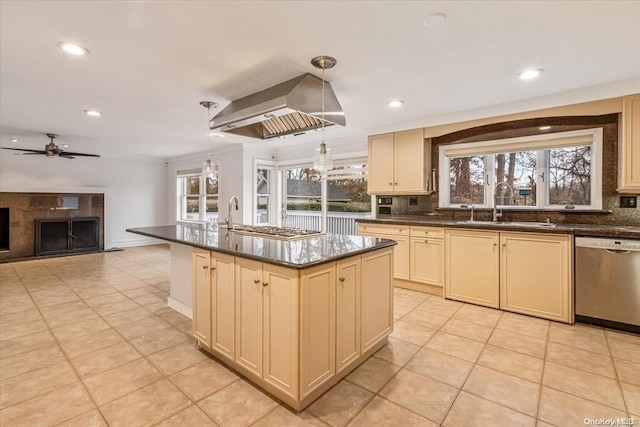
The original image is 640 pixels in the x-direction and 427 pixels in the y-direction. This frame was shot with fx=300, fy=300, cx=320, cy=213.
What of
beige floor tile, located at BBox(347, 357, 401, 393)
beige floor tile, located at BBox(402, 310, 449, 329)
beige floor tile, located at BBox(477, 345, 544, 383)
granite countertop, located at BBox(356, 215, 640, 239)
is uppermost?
granite countertop, located at BBox(356, 215, 640, 239)

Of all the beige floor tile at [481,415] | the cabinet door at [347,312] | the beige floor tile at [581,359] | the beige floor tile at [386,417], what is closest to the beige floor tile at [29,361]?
the cabinet door at [347,312]

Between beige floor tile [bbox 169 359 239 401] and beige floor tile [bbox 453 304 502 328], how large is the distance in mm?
2353

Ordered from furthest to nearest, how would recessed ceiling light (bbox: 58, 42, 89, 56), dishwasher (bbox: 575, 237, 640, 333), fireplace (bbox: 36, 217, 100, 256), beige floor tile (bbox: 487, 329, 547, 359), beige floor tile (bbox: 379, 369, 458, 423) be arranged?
fireplace (bbox: 36, 217, 100, 256)
dishwasher (bbox: 575, 237, 640, 333)
beige floor tile (bbox: 487, 329, 547, 359)
recessed ceiling light (bbox: 58, 42, 89, 56)
beige floor tile (bbox: 379, 369, 458, 423)

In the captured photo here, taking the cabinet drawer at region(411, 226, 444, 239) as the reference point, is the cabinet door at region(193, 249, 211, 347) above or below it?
below

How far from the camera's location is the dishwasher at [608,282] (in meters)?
2.71

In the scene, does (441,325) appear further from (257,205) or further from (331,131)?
(257,205)

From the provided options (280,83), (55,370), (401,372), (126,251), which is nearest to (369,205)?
(280,83)

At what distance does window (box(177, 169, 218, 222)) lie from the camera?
717 cm

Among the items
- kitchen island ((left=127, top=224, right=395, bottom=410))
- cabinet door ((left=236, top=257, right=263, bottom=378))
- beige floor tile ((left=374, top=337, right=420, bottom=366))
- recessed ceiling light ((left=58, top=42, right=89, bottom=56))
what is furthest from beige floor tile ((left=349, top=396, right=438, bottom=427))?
recessed ceiling light ((left=58, top=42, right=89, bottom=56))

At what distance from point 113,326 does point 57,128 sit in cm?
358

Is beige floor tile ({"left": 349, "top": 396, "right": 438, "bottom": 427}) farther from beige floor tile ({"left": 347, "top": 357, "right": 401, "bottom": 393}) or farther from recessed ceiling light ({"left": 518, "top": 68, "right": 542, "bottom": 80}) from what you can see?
recessed ceiling light ({"left": 518, "top": 68, "right": 542, "bottom": 80})

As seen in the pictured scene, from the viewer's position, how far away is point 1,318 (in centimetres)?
315

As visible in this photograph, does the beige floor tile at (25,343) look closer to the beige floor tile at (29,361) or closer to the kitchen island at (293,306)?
the beige floor tile at (29,361)

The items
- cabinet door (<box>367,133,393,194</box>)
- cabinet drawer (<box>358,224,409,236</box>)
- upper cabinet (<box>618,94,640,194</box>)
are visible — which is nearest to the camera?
upper cabinet (<box>618,94,640,194</box>)
